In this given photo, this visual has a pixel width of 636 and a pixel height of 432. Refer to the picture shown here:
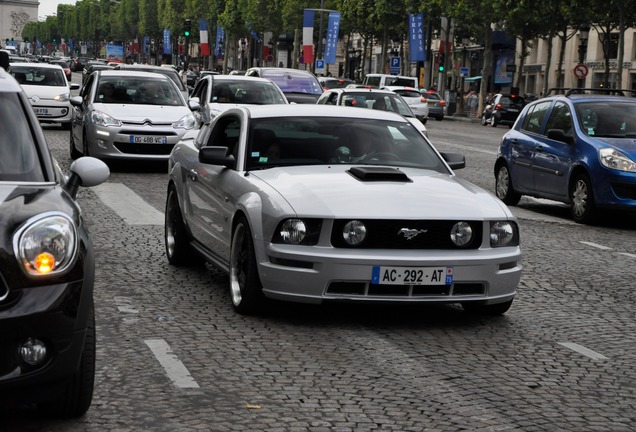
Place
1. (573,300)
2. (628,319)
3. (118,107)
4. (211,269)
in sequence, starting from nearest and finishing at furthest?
(628,319) < (573,300) < (211,269) < (118,107)

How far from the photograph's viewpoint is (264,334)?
728 centimetres

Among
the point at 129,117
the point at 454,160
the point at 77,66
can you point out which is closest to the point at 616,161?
the point at 454,160

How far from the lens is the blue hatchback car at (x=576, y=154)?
47.6ft

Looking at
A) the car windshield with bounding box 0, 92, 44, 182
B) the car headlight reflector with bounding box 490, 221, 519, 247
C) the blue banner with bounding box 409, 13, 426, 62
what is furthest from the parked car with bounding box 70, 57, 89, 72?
the car windshield with bounding box 0, 92, 44, 182

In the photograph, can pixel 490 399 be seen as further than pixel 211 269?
No

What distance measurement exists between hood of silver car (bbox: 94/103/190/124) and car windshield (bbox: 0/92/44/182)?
45.4 feet

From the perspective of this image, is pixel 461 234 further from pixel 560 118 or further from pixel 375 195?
pixel 560 118

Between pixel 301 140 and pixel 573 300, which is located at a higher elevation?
pixel 301 140

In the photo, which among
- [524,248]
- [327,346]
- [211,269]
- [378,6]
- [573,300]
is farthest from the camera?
[378,6]

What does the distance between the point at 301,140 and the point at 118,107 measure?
38.4 ft

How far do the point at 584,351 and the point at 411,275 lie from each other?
1042 millimetres

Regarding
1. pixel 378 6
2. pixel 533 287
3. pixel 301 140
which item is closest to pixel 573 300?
pixel 533 287

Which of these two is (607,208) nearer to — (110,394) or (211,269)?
(211,269)

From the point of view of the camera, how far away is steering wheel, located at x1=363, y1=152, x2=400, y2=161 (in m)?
8.73
